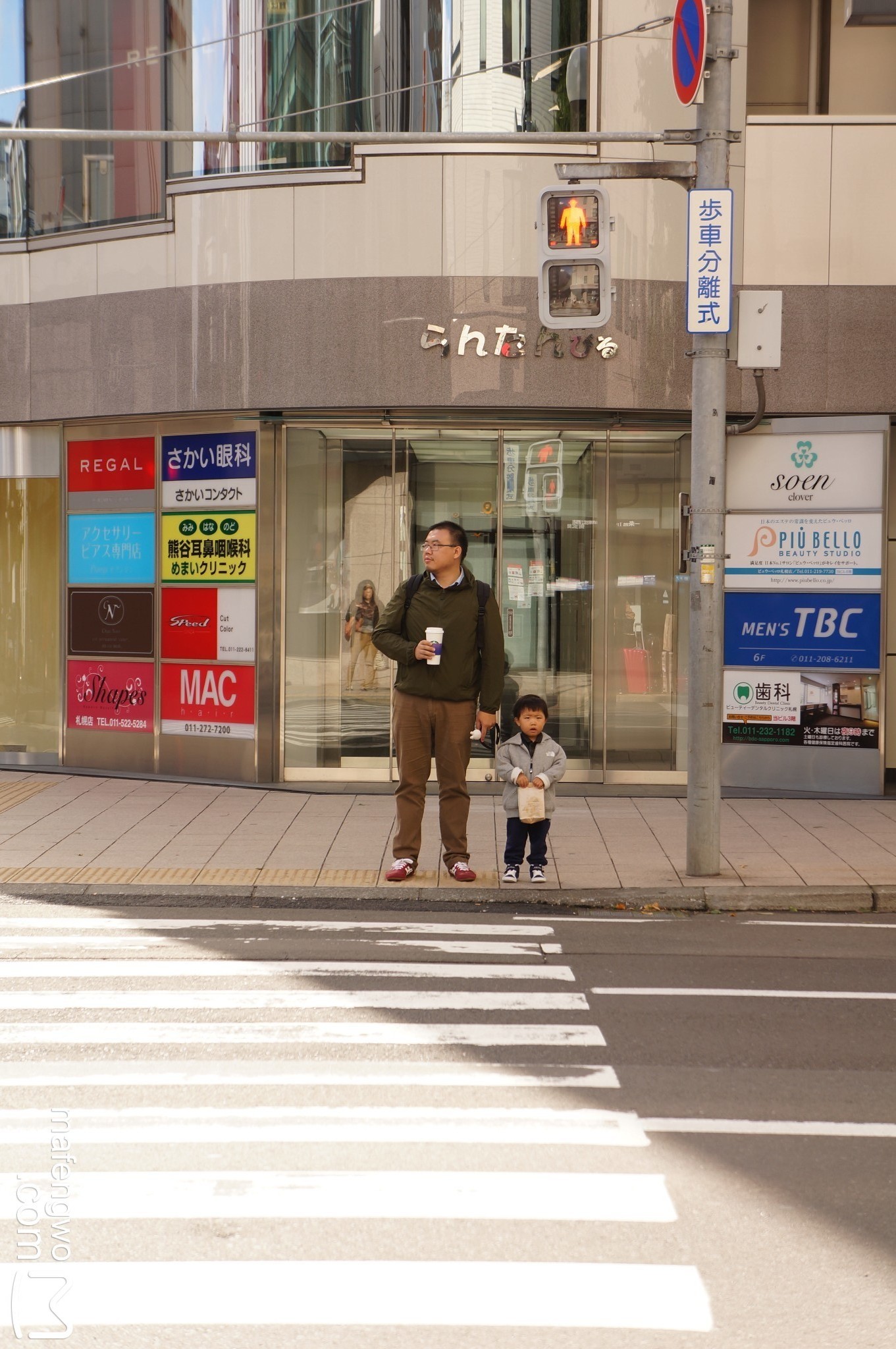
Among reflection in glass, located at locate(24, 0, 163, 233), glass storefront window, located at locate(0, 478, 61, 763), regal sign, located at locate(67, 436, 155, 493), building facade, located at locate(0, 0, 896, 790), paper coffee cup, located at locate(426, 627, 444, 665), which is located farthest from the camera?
glass storefront window, located at locate(0, 478, 61, 763)

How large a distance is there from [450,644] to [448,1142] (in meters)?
4.38

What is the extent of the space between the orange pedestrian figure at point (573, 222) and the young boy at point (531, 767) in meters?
2.95

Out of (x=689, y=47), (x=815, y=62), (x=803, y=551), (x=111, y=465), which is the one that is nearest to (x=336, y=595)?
(x=111, y=465)

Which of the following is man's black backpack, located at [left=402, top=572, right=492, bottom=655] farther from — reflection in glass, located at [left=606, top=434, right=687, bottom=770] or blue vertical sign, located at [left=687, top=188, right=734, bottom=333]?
reflection in glass, located at [left=606, top=434, right=687, bottom=770]

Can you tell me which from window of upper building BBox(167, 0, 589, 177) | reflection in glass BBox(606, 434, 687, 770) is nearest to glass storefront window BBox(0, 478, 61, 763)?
window of upper building BBox(167, 0, 589, 177)

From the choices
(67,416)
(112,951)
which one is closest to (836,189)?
(67,416)

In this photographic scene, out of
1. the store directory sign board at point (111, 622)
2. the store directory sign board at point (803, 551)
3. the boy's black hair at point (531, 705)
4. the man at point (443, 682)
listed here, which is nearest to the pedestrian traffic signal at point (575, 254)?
the man at point (443, 682)

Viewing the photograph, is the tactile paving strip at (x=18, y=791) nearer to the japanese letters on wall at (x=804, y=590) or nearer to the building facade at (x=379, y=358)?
the building facade at (x=379, y=358)

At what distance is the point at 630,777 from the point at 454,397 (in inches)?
153

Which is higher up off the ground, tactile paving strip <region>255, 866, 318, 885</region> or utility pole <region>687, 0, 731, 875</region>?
utility pole <region>687, 0, 731, 875</region>

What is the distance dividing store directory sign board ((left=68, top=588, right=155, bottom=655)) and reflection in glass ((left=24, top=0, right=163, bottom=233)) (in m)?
3.55

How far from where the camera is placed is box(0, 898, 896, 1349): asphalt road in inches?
135

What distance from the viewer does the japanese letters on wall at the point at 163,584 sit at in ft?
42.7

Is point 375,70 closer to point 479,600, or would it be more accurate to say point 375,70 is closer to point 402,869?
point 479,600
